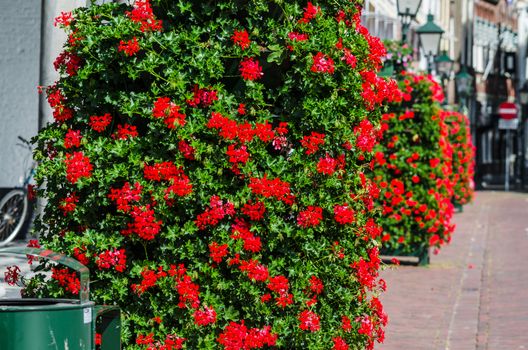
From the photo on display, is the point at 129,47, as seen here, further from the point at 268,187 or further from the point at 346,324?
the point at 346,324

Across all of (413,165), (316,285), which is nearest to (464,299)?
(413,165)

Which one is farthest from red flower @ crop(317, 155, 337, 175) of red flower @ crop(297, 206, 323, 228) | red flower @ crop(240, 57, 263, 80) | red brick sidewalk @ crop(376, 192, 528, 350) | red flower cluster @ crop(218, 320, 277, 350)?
red brick sidewalk @ crop(376, 192, 528, 350)

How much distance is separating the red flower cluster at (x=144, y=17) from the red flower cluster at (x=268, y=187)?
882mm

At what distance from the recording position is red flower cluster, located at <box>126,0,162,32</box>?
20.3 feet

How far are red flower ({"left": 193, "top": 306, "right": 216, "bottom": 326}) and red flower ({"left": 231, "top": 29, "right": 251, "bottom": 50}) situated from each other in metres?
1.27

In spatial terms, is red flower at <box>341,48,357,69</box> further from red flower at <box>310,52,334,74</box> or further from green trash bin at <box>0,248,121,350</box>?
green trash bin at <box>0,248,121,350</box>

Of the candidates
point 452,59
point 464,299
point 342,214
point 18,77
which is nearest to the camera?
point 342,214

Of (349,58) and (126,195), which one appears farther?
(349,58)

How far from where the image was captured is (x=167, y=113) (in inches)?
238

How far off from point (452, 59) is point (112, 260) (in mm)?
43656

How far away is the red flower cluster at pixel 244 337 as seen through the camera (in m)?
Answer: 6.15

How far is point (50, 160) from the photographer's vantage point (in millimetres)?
6203

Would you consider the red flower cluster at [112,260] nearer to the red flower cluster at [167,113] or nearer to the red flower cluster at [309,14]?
the red flower cluster at [167,113]

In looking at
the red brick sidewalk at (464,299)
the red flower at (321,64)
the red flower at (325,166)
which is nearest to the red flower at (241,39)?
the red flower at (321,64)
